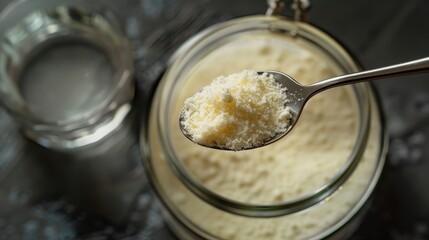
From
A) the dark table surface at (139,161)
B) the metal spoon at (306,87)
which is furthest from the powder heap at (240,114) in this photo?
the dark table surface at (139,161)

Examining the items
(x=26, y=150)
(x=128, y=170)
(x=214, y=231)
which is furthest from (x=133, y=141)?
(x=214, y=231)

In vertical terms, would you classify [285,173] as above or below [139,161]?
below

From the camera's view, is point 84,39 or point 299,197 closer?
point 299,197

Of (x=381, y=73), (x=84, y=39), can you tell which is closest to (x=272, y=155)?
(x=381, y=73)

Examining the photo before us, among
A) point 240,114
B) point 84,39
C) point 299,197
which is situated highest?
point 84,39

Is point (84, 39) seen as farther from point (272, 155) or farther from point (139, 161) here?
point (272, 155)

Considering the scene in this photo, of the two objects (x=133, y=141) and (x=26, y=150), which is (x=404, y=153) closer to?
(x=133, y=141)
